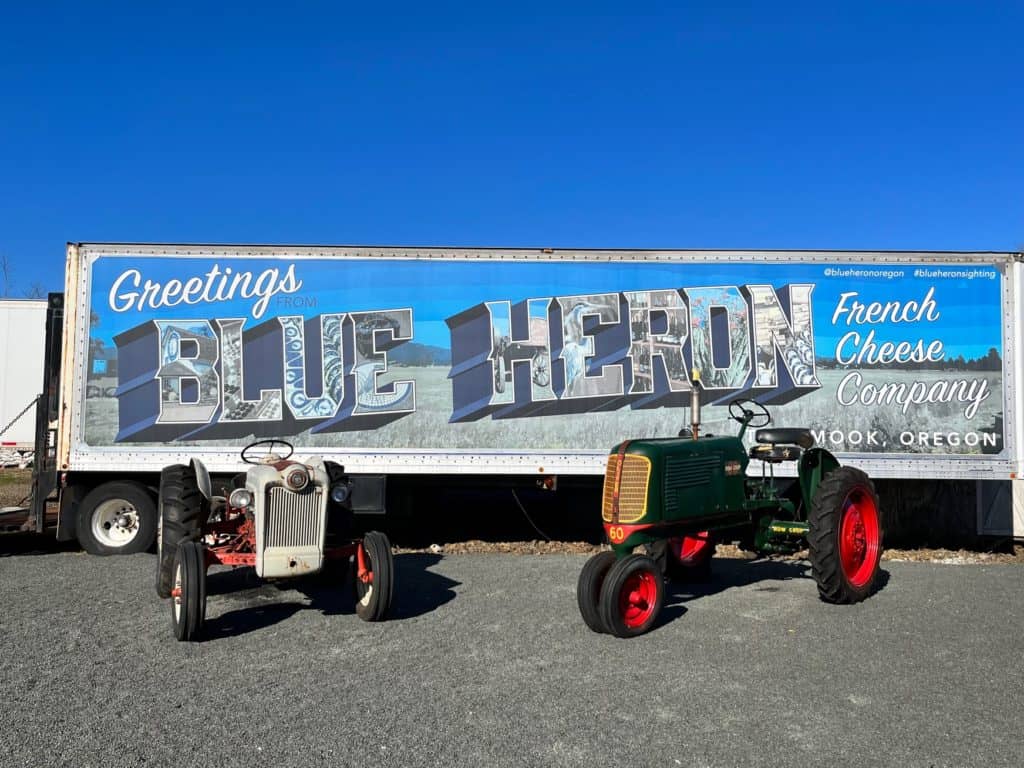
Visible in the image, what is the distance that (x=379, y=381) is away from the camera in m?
8.62

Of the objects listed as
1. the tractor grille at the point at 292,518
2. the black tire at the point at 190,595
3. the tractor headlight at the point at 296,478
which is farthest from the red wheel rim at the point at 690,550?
the black tire at the point at 190,595

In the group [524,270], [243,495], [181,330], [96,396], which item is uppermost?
[524,270]

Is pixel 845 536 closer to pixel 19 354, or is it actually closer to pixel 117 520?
pixel 117 520

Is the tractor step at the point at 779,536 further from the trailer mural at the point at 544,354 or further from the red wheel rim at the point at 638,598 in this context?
the trailer mural at the point at 544,354

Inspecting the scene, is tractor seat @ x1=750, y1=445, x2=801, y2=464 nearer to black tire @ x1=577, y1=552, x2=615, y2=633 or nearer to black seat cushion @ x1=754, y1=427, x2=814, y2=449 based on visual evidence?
black seat cushion @ x1=754, y1=427, x2=814, y2=449

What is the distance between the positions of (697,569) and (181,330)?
5798 millimetres

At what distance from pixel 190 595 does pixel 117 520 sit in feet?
13.7

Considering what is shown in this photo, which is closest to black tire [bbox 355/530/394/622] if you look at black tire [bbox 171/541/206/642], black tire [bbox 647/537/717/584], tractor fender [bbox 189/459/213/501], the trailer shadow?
black tire [bbox 171/541/206/642]

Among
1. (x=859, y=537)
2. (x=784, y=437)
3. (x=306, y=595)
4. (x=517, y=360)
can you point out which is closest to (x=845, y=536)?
(x=859, y=537)

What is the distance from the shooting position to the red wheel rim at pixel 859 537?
657cm

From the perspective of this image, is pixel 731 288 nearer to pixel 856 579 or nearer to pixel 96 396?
pixel 856 579

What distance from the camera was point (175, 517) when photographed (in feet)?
20.2

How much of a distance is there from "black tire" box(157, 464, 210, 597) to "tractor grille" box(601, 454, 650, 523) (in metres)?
3.12

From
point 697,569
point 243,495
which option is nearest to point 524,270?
point 697,569
